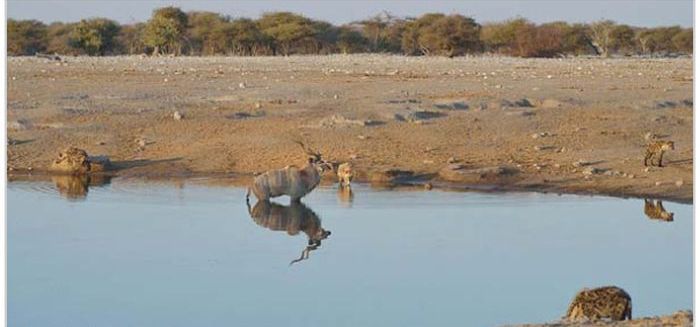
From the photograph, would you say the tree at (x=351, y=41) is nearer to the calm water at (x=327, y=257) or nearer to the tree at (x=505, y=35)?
the tree at (x=505, y=35)

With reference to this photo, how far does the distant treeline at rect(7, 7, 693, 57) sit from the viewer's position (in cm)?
4216

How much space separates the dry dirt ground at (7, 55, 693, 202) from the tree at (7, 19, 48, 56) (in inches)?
655

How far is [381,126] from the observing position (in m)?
17.3

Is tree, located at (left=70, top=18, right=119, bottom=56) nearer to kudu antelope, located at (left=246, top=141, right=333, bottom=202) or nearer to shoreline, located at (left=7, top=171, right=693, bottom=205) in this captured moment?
shoreline, located at (left=7, top=171, right=693, bottom=205)

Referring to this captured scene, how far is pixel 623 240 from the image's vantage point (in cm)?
1095

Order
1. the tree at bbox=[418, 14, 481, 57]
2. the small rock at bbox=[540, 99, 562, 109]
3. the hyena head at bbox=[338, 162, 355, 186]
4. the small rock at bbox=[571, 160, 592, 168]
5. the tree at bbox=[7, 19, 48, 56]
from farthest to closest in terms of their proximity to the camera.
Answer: the tree at bbox=[7, 19, 48, 56] < the tree at bbox=[418, 14, 481, 57] < the small rock at bbox=[540, 99, 562, 109] < the small rock at bbox=[571, 160, 592, 168] < the hyena head at bbox=[338, 162, 355, 186]

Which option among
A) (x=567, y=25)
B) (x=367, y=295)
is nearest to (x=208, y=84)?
(x=367, y=295)

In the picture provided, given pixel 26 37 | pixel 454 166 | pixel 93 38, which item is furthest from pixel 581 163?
pixel 26 37

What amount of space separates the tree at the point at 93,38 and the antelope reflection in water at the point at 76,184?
2894 centimetres

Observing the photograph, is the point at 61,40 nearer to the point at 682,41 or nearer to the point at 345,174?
the point at 682,41

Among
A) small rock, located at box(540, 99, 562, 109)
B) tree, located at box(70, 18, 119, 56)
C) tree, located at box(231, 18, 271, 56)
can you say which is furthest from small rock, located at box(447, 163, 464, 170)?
tree, located at box(70, 18, 119, 56)

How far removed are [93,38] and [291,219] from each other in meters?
32.1

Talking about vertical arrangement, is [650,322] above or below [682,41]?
below

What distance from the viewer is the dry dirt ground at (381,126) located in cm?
1467
